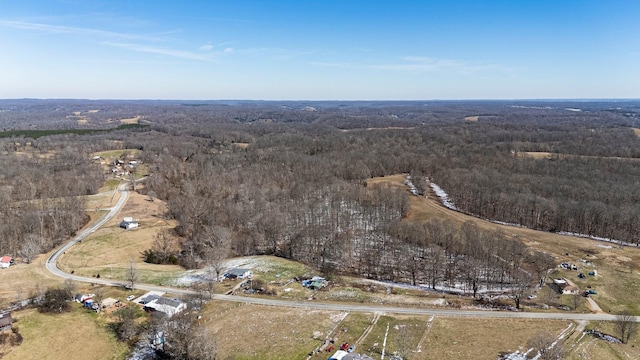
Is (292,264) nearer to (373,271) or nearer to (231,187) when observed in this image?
(373,271)

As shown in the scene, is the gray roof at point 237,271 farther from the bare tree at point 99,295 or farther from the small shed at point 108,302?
the bare tree at point 99,295

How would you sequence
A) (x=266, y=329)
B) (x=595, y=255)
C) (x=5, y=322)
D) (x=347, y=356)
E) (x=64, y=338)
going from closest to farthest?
(x=347, y=356), (x=5, y=322), (x=64, y=338), (x=266, y=329), (x=595, y=255)

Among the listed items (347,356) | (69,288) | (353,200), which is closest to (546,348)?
(347,356)

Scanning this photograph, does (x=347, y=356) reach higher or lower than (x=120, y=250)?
higher

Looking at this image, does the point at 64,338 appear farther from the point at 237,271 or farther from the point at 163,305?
the point at 237,271

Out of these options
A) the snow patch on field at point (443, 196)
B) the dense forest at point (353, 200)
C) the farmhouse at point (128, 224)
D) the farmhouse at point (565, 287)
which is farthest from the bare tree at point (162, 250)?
the snow patch on field at point (443, 196)
